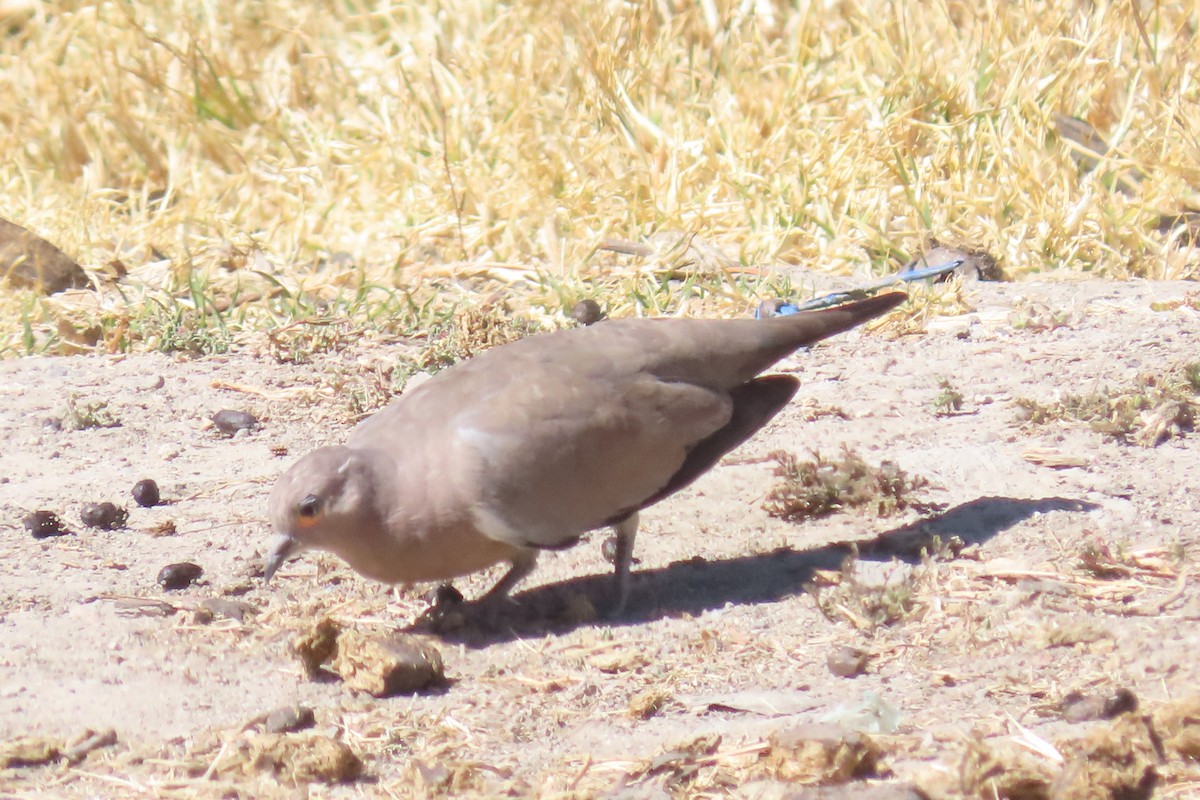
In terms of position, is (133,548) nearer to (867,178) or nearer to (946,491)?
(946,491)

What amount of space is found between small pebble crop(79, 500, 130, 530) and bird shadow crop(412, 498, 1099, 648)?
113 cm

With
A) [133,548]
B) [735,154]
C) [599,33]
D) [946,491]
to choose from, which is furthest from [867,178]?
[133,548]

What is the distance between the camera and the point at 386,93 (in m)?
7.80

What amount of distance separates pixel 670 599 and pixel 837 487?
27.2 inches

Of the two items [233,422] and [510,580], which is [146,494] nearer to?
[233,422]

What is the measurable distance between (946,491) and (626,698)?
4.95 ft

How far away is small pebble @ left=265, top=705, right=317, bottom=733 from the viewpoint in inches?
129

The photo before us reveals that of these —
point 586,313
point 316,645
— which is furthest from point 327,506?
point 586,313

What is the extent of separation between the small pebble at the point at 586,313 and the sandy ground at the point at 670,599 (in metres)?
0.81

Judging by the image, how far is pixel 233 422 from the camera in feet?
17.4

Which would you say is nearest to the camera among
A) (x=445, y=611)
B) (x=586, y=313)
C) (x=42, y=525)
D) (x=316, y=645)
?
(x=316, y=645)

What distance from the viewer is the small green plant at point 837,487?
4.39m

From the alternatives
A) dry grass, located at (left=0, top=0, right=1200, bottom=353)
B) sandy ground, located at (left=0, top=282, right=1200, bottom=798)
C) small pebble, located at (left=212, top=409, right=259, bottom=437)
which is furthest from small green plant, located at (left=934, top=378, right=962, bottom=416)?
small pebble, located at (left=212, top=409, right=259, bottom=437)

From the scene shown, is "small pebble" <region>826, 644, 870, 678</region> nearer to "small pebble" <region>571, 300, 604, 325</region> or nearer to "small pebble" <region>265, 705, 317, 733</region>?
"small pebble" <region>265, 705, 317, 733</region>
